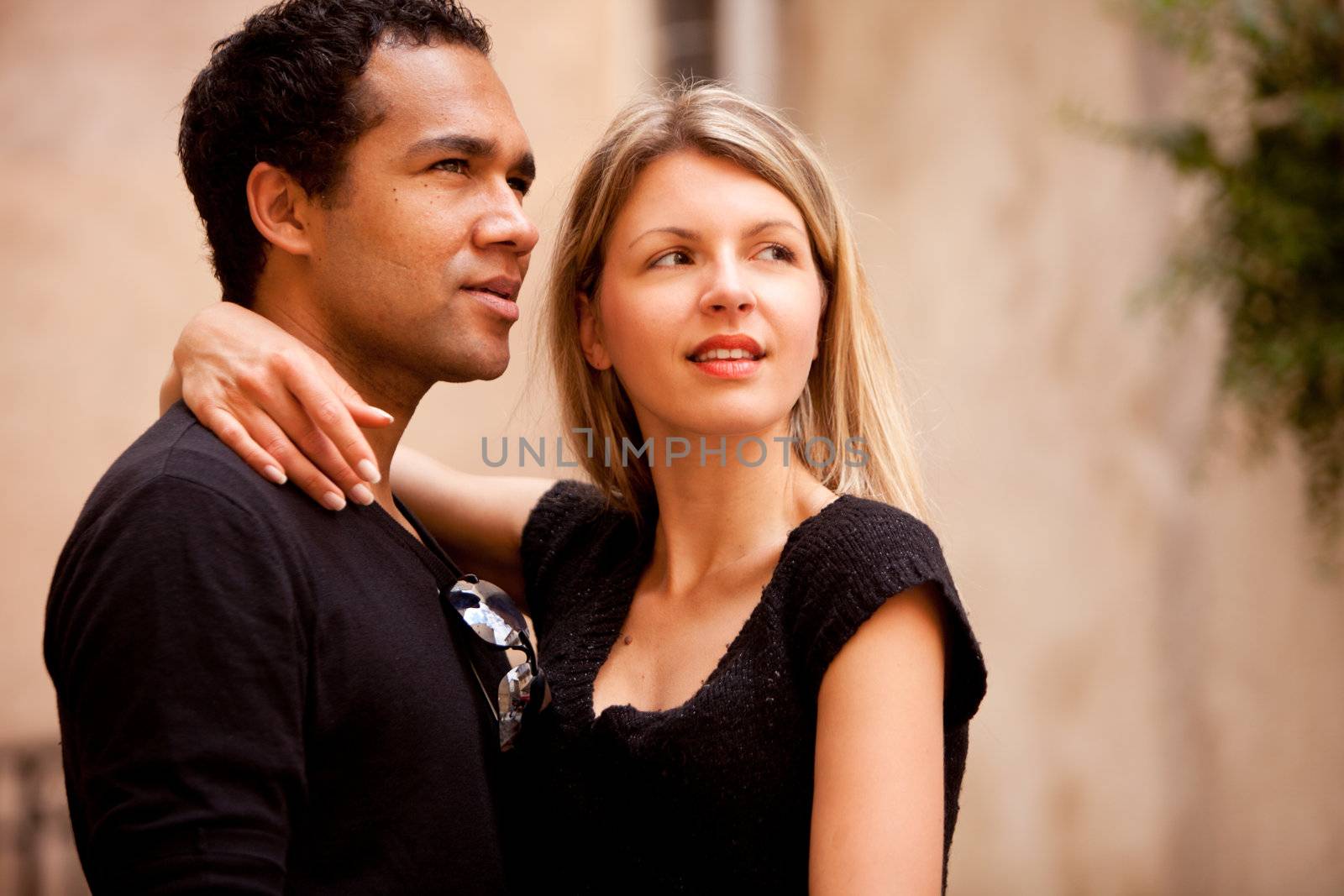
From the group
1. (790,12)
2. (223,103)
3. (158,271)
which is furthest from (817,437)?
(790,12)

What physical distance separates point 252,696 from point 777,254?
876mm

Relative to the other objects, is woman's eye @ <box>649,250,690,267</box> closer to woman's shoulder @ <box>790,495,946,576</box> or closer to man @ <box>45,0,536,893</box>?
man @ <box>45,0,536,893</box>

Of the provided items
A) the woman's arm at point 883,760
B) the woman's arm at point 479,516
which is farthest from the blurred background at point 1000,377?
the woman's arm at point 883,760

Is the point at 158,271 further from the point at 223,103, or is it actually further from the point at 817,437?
the point at 817,437

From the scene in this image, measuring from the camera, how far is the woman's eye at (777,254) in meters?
1.79

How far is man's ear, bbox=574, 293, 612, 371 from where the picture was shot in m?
1.99

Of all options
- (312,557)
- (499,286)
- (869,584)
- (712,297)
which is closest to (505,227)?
(499,286)

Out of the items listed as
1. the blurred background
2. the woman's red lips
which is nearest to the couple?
the woman's red lips

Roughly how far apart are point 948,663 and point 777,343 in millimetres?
456

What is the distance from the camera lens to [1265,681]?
3912 mm

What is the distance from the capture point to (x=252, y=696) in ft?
4.41

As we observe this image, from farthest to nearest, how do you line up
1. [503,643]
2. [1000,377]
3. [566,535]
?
1. [1000,377]
2. [566,535]
3. [503,643]

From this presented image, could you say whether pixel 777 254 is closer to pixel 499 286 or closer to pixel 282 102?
pixel 499 286

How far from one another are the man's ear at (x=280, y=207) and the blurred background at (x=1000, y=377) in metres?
1.57
